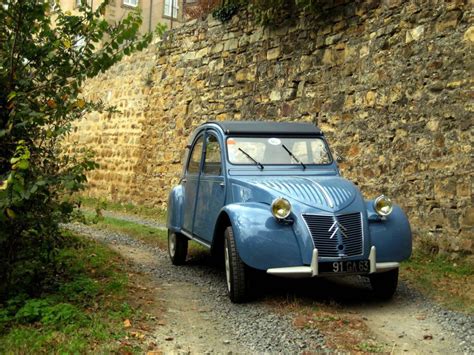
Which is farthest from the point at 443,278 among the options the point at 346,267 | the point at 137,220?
the point at 137,220

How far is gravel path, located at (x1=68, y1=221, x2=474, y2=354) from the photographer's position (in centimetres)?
396

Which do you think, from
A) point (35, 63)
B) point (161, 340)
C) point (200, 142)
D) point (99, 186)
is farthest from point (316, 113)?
point (99, 186)

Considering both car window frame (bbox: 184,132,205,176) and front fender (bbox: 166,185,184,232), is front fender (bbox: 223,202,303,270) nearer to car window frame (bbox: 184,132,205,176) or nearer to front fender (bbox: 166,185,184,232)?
car window frame (bbox: 184,132,205,176)

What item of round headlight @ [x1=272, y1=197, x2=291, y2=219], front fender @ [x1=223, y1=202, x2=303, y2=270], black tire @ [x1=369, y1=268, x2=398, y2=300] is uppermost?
round headlight @ [x1=272, y1=197, x2=291, y2=219]

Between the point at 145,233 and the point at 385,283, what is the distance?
18.0 feet

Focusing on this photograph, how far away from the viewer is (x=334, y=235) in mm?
4715

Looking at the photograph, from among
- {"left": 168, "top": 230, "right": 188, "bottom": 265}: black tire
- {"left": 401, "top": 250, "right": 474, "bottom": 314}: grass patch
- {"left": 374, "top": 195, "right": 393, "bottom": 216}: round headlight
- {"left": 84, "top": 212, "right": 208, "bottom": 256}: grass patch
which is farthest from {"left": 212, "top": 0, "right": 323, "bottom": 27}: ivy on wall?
{"left": 374, "top": 195, "right": 393, "bottom": 216}: round headlight

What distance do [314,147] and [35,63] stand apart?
3.06 meters

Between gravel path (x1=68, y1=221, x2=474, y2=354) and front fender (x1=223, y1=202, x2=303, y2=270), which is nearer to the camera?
gravel path (x1=68, y1=221, x2=474, y2=354)

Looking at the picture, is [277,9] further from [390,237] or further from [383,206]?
[390,237]

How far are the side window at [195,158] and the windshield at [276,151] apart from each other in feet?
2.67

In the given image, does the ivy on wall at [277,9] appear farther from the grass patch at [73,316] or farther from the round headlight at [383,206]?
the grass patch at [73,316]


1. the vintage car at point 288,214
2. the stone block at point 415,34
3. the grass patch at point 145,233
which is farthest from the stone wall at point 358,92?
the grass patch at point 145,233

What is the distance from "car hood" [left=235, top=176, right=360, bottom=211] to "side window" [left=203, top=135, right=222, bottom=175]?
608 mm
